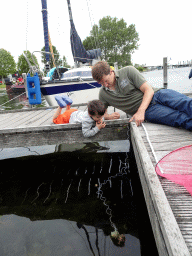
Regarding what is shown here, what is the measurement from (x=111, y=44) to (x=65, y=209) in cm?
5838

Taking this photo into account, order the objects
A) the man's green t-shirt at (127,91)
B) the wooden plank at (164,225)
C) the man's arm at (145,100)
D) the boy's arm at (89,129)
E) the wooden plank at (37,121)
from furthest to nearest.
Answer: the wooden plank at (37,121) → the boy's arm at (89,129) → the man's green t-shirt at (127,91) → the man's arm at (145,100) → the wooden plank at (164,225)

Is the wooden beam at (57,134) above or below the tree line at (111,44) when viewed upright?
below

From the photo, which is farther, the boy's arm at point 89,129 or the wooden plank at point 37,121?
the wooden plank at point 37,121

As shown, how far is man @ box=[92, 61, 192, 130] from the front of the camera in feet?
8.66

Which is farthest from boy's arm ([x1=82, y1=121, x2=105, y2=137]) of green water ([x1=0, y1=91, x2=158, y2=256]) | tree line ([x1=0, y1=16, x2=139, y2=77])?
tree line ([x1=0, y1=16, x2=139, y2=77])

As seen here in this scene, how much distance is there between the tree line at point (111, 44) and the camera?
179 feet

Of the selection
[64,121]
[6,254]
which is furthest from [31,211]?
[64,121]

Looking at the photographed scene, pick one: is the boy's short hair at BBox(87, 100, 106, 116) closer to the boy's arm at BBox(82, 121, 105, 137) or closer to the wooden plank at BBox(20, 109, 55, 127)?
the boy's arm at BBox(82, 121, 105, 137)

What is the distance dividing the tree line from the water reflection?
54134 mm

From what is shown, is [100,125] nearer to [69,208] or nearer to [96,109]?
[96,109]

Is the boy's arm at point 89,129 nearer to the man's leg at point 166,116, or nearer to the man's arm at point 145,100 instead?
the man's arm at point 145,100

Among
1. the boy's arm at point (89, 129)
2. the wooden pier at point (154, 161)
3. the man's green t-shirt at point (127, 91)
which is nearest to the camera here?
the wooden pier at point (154, 161)

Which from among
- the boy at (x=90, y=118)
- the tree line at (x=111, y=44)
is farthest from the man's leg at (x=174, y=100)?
the tree line at (x=111, y=44)

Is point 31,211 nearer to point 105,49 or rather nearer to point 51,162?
point 51,162
